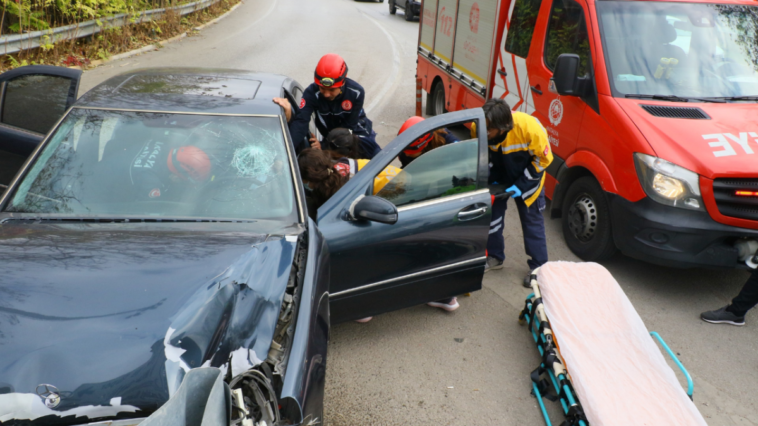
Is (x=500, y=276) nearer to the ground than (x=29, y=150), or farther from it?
nearer to the ground

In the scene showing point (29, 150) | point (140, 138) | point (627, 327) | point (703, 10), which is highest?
point (703, 10)

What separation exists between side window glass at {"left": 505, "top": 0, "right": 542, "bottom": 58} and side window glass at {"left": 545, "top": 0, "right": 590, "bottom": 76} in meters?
0.30

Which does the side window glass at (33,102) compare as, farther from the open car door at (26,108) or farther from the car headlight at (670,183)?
the car headlight at (670,183)

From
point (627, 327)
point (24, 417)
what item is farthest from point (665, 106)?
point (24, 417)

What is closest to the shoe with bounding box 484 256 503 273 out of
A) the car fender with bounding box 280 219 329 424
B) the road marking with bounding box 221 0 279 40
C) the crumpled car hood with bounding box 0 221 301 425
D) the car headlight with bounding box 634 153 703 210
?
the car headlight with bounding box 634 153 703 210

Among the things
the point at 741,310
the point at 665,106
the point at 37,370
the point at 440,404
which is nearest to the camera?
the point at 37,370

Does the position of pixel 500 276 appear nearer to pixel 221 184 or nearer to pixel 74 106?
pixel 221 184

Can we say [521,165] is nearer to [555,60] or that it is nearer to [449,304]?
[449,304]

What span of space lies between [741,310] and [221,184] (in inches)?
147

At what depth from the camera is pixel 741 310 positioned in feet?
13.4

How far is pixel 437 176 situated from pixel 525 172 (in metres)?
1.04

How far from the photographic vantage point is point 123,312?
2.01 m

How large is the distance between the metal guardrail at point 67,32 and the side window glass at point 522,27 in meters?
8.10

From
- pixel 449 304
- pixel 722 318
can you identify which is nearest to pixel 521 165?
pixel 449 304
